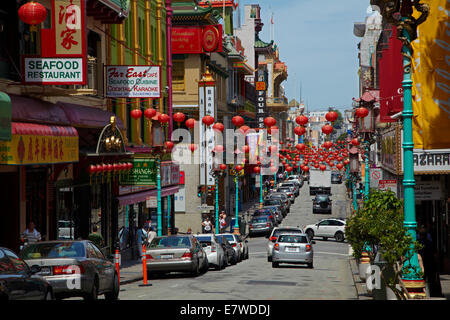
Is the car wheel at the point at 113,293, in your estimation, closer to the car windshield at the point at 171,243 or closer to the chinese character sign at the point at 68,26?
the car windshield at the point at 171,243

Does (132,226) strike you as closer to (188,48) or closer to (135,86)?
(135,86)

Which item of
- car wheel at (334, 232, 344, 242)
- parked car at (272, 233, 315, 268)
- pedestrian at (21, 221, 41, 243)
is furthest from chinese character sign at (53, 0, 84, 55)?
car wheel at (334, 232, 344, 242)

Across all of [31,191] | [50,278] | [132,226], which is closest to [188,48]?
[132,226]

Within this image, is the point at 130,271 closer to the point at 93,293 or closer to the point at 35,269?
the point at 93,293

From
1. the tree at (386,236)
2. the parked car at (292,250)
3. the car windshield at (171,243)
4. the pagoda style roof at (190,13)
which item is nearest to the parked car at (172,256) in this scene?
the car windshield at (171,243)

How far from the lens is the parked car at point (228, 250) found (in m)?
34.2

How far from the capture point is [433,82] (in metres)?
22.5

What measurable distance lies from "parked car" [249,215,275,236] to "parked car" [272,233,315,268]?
86.5ft

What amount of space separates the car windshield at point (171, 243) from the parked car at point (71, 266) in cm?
769

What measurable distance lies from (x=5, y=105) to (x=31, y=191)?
20.9ft

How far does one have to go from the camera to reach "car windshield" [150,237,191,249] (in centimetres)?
2602

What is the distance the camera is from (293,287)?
22.7 metres

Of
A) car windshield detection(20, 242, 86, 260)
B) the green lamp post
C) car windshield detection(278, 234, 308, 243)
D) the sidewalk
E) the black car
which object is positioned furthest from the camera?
car windshield detection(278, 234, 308, 243)

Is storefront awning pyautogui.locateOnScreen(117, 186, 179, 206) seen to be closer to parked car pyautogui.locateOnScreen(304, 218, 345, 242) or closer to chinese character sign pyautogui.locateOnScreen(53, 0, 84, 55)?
chinese character sign pyautogui.locateOnScreen(53, 0, 84, 55)
